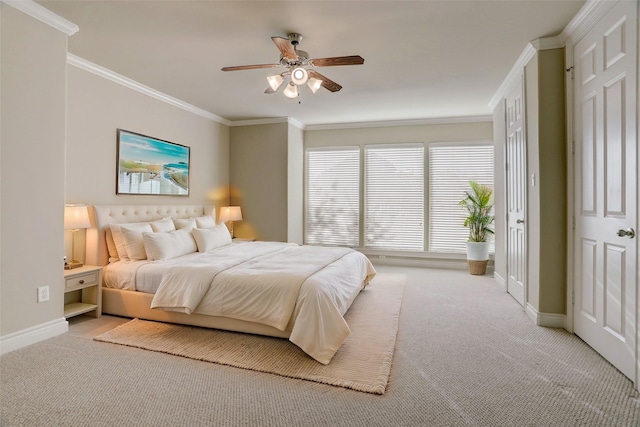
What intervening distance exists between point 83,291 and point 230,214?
2.64 meters

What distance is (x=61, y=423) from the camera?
1816mm

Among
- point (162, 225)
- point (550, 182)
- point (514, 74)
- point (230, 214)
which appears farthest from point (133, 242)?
point (514, 74)

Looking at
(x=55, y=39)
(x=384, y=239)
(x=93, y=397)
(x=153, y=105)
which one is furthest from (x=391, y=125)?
(x=93, y=397)

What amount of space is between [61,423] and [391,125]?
6.10 metres

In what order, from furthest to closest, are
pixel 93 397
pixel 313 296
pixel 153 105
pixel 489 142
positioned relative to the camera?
pixel 489 142 → pixel 153 105 → pixel 313 296 → pixel 93 397

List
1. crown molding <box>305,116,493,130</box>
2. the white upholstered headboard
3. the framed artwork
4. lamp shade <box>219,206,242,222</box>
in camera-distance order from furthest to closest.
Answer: crown molding <box>305,116,493,130</box> → lamp shade <box>219,206,242,222</box> → the framed artwork → the white upholstered headboard

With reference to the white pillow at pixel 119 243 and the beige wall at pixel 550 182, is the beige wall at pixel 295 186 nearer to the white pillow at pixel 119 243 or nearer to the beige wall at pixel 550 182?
the white pillow at pixel 119 243

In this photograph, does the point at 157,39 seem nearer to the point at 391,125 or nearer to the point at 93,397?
the point at 93,397

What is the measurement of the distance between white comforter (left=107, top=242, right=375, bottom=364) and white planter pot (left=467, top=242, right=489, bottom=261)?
9.56ft

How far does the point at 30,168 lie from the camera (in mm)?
2766

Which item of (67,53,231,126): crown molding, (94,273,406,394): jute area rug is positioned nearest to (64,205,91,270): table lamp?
(94,273,406,394): jute area rug

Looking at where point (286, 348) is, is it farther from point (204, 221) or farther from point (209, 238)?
point (204, 221)

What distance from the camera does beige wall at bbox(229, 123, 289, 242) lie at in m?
6.18

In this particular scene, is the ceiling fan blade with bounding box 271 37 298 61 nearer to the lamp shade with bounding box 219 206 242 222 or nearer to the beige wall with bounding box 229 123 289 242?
the beige wall with bounding box 229 123 289 242
